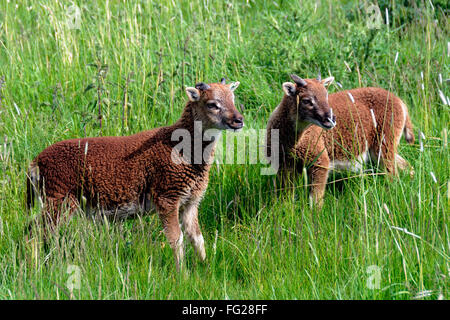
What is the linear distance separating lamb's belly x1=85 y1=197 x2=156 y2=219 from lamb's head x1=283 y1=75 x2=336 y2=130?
1677mm

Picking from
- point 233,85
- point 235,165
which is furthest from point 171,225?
point 233,85

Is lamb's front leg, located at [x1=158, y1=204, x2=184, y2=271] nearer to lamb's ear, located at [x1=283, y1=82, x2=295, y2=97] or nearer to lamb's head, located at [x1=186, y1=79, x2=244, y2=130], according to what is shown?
lamb's head, located at [x1=186, y1=79, x2=244, y2=130]

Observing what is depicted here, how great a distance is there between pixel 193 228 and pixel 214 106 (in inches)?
44.2

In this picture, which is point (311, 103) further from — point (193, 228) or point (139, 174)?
point (139, 174)

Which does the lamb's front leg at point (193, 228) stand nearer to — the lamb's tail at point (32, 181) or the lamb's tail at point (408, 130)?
the lamb's tail at point (32, 181)

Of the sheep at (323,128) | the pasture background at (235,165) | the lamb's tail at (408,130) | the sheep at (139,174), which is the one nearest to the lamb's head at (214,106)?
the sheep at (139,174)

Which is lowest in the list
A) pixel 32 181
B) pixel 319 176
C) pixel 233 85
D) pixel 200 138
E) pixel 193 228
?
pixel 193 228

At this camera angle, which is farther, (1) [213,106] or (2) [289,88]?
(2) [289,88]

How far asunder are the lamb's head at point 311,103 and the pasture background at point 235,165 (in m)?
0.43

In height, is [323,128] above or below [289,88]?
below

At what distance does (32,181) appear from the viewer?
570 centimetres

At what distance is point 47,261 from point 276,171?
2.56 meters

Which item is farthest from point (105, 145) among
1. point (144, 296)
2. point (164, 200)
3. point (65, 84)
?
point (65, 84)
